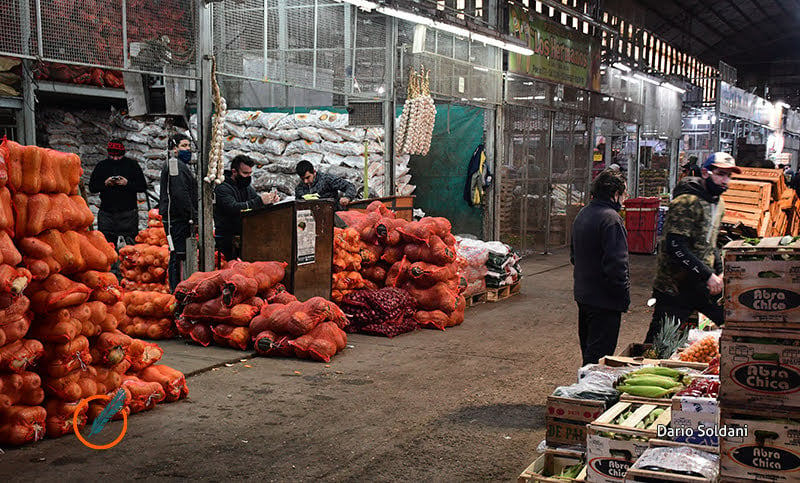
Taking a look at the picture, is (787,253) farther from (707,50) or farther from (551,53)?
(707,50)

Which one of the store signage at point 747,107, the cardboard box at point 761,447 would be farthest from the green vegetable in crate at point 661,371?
the store signage at point 747,107

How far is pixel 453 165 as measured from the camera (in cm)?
1619

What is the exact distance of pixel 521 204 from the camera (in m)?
16.7

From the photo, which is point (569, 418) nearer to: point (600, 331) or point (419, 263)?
point (600, 331)

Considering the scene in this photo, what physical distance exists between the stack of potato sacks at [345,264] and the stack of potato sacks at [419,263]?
153 mm

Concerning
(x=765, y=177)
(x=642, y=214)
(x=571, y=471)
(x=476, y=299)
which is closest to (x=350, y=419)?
(x=571, y=471)

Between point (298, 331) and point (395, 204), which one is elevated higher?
point (395, 204)

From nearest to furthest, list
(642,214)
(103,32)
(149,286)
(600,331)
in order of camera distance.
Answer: (600,331)
(103,32)
(149,286)
(642,214)

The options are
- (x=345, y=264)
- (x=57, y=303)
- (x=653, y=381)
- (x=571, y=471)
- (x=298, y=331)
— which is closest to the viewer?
(x=571, y=471)

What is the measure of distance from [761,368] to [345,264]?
6.66 meters

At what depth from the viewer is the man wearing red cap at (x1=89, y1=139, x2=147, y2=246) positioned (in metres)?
9.88

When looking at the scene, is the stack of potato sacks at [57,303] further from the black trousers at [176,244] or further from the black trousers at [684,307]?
the black trousers at [684,307]

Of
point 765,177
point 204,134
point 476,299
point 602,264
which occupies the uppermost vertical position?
point 204,134

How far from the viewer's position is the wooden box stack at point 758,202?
13406 mm
